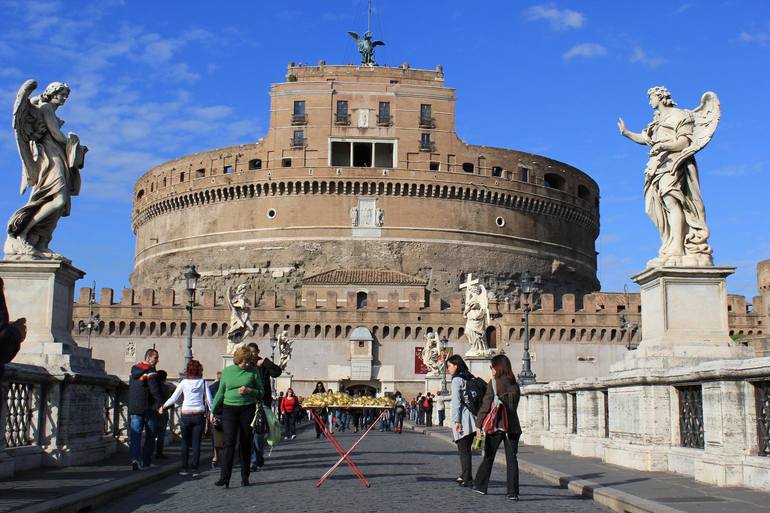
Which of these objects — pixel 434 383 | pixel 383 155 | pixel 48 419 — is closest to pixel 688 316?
pixel 48 419

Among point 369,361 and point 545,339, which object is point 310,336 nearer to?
point 369,361

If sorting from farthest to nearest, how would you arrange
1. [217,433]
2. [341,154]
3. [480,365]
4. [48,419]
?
[341,154], [480,365], [217,433], [48,419]

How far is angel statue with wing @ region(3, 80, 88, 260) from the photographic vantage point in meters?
9.01

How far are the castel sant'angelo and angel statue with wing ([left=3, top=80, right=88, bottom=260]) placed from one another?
4062cm

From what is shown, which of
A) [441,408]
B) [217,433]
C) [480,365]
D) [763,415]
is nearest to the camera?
[763,415]

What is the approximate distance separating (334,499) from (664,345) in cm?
336

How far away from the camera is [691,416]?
319 inches

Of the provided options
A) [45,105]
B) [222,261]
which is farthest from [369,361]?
[45,105]

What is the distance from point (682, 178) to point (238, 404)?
15.3ft

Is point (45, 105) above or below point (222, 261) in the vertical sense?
below

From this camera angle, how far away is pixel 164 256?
2516 inches

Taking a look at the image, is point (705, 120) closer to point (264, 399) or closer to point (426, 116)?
point (264, 399)

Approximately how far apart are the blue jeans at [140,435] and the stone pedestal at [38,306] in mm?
988

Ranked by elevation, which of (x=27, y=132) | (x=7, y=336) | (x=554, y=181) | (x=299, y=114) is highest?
(x=299, y=114)
